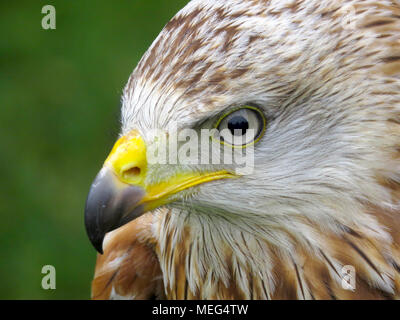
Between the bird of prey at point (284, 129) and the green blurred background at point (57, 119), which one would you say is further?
the green blurred background at point (57, 119)

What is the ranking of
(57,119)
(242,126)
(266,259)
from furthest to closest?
(57,119) → (266,259) → (242,126)

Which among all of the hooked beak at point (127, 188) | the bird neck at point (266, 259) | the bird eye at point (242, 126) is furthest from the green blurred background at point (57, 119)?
the bird eye at point (242, 126)

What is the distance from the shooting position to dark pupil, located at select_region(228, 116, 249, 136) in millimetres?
1962

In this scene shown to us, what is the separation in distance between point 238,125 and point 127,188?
1.22ft

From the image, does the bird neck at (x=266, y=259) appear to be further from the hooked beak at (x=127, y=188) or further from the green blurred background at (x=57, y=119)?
the green blurred background at (x=57, y=119)

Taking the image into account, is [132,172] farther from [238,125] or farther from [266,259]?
[266,259]

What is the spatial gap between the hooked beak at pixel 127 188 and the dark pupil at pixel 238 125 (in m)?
0.14

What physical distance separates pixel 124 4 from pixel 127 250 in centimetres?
307

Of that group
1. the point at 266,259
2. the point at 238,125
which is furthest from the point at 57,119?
the point at 238,125

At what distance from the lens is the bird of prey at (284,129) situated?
1.96 m

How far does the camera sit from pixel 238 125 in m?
1.96

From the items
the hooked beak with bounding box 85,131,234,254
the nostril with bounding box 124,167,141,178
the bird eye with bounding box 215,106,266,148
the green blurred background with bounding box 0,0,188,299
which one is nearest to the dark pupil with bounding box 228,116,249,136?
the bird eye with bounding box 215,106,266,148
